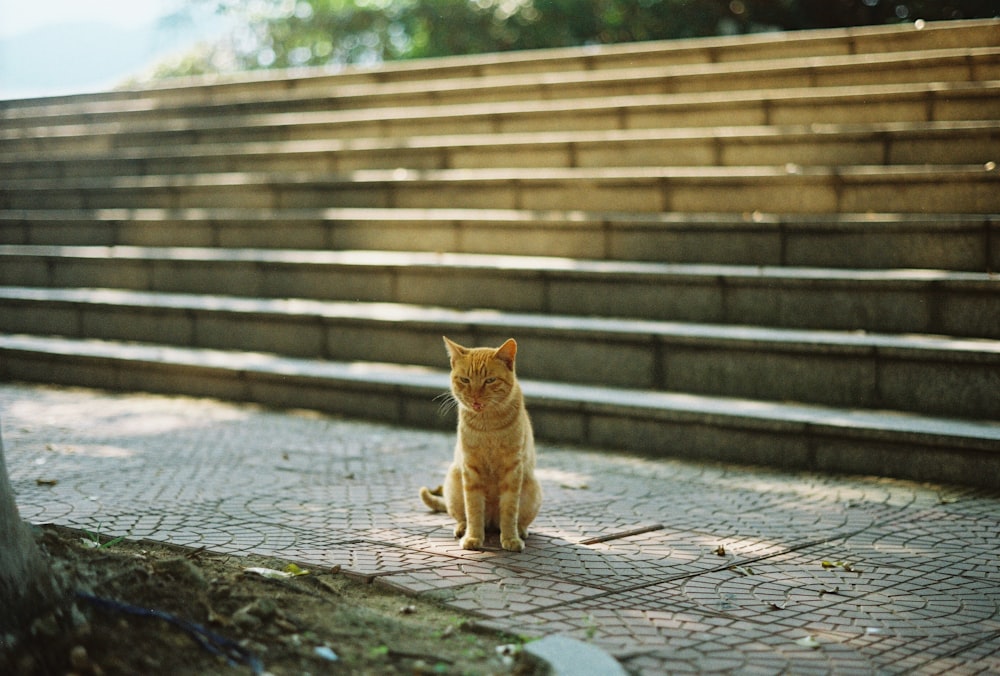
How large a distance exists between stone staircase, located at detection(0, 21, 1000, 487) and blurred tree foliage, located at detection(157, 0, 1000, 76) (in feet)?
15.6

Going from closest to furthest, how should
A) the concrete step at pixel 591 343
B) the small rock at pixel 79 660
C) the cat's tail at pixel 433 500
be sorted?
the small rock at pixel 79 660 < the cat's tail at pixel 433 500 < the concrete step at pixel 591 343

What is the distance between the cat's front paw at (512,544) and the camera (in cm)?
497

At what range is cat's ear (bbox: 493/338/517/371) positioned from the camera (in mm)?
5039

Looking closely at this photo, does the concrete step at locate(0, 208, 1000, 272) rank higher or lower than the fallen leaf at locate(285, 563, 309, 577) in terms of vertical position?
higher

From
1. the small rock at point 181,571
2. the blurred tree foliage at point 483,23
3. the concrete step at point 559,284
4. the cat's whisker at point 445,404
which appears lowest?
the small rock at point 181,571

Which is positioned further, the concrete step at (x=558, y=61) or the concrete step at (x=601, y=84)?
the concrete step at (x=558, y=61)

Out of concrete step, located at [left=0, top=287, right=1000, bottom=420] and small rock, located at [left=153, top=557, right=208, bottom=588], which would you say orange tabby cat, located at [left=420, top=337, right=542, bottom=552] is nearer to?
small rock, located at [left=153, top=557, right=208, bottom=588]

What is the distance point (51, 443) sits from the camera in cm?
748

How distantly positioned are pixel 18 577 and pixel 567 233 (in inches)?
250

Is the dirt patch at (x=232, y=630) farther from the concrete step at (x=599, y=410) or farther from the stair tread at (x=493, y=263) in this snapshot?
the stair tread at (x=493, y=263)

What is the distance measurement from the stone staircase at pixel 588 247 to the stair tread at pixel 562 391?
1.3 inches

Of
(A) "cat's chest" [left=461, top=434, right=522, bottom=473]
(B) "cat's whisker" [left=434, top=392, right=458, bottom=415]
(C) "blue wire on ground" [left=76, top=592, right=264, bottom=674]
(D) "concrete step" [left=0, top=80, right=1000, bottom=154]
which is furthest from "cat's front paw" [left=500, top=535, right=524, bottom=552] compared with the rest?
(D) "concrete step" [left=0, top=80, right=1000, bottom=154]

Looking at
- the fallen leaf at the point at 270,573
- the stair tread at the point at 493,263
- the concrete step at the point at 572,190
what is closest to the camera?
the fallen leaf at the point at 270,573

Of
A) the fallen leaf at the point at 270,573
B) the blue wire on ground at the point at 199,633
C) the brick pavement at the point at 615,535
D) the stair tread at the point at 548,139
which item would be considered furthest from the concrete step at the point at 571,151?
the blue wire on ground at the point at 199,633
